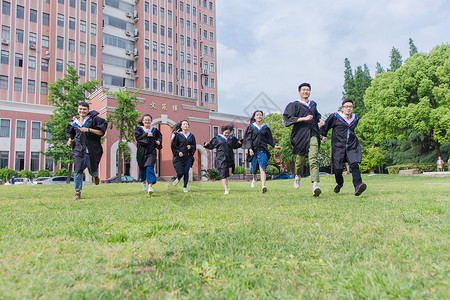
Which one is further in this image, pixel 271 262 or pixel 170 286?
pixel 271 262

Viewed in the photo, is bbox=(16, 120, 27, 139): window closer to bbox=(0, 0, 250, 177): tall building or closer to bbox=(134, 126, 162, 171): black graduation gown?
bbox=(0, 0, 250, 177): tall building

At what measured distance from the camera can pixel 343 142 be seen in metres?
6.15

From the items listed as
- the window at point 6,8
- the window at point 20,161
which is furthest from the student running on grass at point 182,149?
the window at point 6,8

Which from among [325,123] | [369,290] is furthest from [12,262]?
[325,123]

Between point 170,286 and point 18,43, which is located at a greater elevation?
point 18,43

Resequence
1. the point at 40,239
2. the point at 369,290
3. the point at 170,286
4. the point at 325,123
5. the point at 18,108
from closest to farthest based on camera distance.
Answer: the point at 369,290 → the point at 170,286 → the point at 40,239 → the point at 325,123 → the point at 18,108

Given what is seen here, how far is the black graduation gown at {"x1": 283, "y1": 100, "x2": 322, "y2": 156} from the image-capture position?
6.33 metres

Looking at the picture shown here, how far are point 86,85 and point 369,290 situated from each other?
91.2ft

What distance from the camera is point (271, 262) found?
186 cm

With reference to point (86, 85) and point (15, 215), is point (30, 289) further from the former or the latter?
point (86, 85)

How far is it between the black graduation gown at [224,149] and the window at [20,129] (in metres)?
32.2

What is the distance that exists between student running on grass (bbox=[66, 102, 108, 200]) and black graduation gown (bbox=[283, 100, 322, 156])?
4176 millimetres

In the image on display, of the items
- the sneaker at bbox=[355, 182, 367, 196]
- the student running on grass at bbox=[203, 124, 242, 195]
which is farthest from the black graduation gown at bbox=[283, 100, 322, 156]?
the student running on grass at bbox=[203, 124, 242, 195]

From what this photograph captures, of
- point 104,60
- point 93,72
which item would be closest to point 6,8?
point 93,72
